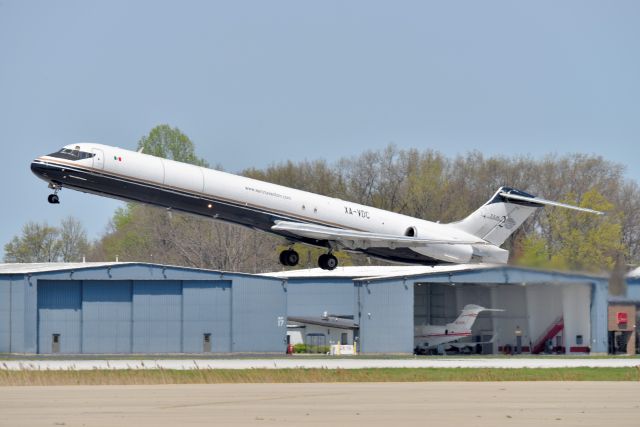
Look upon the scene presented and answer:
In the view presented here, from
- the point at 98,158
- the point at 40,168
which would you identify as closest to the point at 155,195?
the point at 98,158

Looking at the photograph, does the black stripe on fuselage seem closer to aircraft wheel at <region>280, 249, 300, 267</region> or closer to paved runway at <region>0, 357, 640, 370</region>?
aircraft wheel at <region>280, 249, 300, 267</region>

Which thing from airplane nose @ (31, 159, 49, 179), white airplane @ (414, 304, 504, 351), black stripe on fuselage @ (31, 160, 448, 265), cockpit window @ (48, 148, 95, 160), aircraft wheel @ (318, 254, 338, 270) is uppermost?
cockpit window @ (48, 148, 95, 160)

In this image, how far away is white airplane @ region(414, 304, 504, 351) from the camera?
270ft

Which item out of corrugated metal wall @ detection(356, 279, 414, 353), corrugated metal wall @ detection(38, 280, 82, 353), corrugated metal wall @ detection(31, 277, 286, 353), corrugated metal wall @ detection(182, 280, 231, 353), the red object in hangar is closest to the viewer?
corrugated metal wall @ detection(38, 280, 82, 353)

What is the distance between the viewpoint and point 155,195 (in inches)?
2010

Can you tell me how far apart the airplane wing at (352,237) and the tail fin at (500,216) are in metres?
4.56

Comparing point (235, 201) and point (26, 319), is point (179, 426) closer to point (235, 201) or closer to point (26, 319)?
point (235, 201)

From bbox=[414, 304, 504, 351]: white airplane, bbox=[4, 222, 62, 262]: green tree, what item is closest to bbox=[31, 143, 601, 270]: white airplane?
bbox=[414, 304, 504, 351]: white airplane

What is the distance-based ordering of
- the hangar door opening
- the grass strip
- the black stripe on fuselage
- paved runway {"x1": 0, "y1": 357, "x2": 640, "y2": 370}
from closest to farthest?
1. the grass strip
2. the black stripe on fuselage
3. paved runway {"x1": 0, "y1": 357, "x2": 640, "y2": 370}
4. the hangar door opening

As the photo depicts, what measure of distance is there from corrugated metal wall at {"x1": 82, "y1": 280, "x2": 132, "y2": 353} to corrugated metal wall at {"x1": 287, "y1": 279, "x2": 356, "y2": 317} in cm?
1246

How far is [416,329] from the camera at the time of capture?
84062mm

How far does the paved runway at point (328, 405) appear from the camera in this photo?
34.8 m

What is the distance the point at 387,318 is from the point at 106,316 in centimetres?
1754

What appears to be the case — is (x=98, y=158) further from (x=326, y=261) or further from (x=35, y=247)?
(x=35, y=247)
